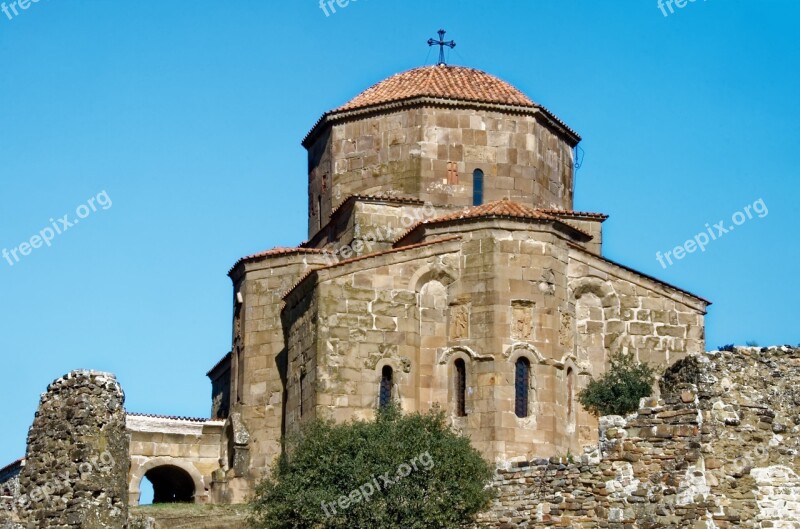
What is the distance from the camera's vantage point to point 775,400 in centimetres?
2553

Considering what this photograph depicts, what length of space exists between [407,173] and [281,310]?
4439 millimetres

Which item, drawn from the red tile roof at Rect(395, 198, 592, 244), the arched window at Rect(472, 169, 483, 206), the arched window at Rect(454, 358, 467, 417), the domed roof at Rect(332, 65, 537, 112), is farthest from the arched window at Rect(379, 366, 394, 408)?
the domed roof at Rect(332, 65, 537, 112)

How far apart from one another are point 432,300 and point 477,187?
5.13m

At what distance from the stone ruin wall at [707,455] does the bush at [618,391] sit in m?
8.72

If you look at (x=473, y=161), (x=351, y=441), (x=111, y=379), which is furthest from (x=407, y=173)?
(x=111, y=379)

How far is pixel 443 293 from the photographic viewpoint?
36125mm

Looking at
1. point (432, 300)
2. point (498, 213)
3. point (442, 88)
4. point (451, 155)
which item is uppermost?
point (442, 88)

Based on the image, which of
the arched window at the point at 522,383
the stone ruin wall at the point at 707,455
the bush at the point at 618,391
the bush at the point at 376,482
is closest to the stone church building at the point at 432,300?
the arched window at the point at 522,383

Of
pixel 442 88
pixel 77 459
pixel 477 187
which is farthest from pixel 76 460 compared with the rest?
pixel 442 88

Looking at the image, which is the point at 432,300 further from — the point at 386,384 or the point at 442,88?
the point at 442,88

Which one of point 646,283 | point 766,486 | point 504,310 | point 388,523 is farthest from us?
point 646,283

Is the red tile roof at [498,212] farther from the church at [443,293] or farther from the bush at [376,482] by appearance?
the bush at [376,482]

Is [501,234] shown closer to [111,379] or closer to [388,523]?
[388,523]

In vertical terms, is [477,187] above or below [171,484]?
above
